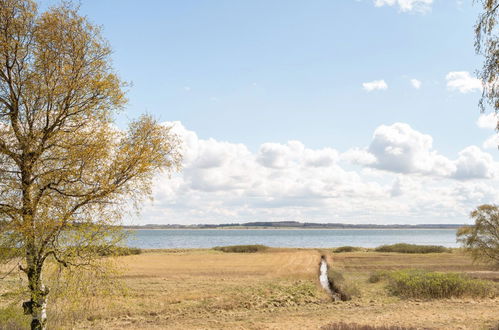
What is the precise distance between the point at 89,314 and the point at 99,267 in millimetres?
10991

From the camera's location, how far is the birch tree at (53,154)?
16.5m

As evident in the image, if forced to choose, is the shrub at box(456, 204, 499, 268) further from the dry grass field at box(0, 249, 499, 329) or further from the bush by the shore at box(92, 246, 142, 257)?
the bush by the shore at box(92, 246, 142, 257)

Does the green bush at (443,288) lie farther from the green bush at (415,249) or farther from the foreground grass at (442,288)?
the green bush at (415,249)

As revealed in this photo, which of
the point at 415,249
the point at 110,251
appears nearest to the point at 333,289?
the point at 110,251

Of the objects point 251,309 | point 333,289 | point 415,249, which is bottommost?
point 415,249

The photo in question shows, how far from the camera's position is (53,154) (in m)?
17.3

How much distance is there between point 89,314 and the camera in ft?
85.3

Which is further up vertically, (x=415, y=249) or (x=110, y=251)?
(x=110, y=251)

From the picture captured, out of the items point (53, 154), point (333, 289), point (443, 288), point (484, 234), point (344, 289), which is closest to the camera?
point (53, 154)

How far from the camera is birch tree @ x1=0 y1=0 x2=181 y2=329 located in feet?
54.0

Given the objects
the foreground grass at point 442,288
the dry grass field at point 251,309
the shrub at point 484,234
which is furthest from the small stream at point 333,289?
the shrub at point 484,234

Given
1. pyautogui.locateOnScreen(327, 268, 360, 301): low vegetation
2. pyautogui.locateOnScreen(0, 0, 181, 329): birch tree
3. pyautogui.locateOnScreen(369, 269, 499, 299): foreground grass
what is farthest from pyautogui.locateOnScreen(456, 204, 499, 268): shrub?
pyautogui.locateOnScreen(0, 0, 181, 329): birch tree

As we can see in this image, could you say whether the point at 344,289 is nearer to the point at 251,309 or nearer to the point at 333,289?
the point at 333,289

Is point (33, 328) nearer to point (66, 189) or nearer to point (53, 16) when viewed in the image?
point (66, 189)
